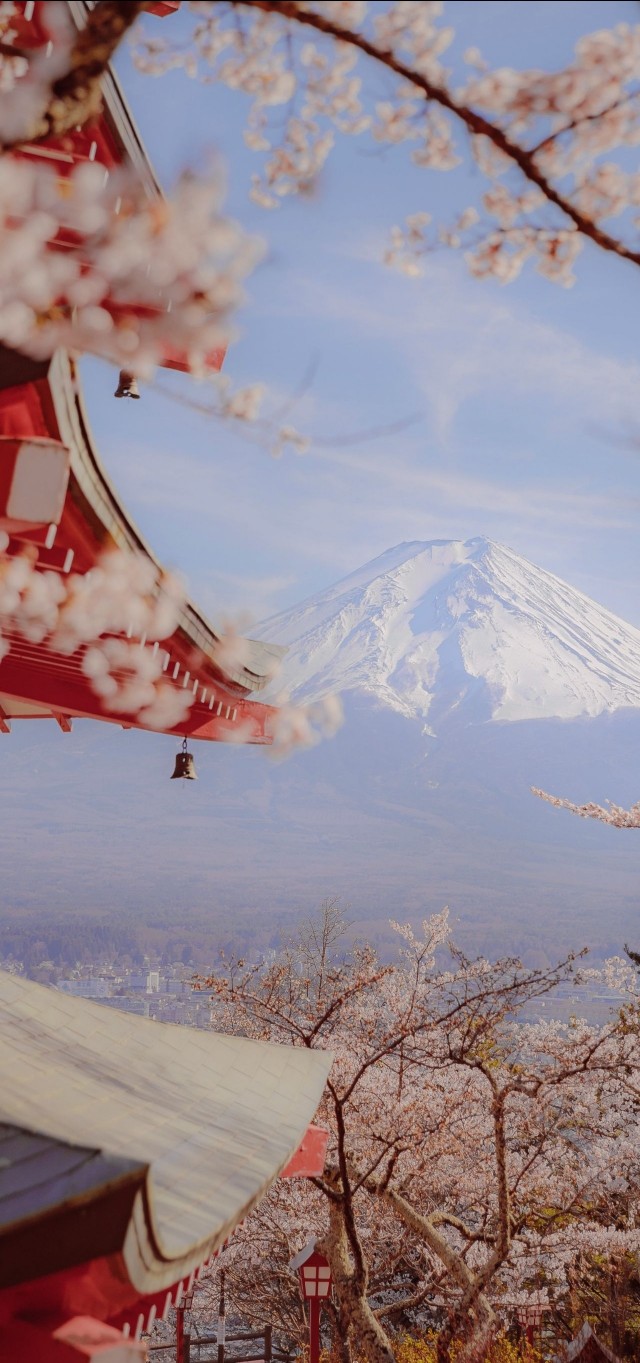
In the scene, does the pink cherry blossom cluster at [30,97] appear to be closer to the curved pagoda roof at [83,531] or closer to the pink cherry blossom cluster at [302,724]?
the curved pagoda roof at [83,531]

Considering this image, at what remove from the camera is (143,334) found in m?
1.96

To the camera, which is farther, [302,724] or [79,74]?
[302,724]

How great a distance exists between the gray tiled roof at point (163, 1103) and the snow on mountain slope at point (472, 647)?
9426 centimetres

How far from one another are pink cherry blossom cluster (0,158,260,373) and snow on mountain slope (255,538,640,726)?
319 ft

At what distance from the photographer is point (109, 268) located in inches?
73.4

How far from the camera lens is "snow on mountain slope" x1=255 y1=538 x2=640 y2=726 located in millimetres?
109812

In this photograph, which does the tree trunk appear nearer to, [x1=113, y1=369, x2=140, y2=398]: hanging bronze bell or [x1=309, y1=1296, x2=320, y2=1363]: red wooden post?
[x1=309, y1=1296, x2=320, y2=1363]: red wooden post

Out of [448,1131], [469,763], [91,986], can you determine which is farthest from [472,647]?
[448,1131]

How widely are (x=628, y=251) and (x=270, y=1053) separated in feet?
15.1

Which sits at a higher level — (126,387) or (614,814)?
(126,387)

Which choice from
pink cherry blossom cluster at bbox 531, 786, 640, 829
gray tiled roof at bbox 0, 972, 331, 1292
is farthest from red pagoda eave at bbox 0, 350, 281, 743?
pink cherry blossom cluster at bbox 531, 786, 640, 829

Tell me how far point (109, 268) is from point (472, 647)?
116 meters

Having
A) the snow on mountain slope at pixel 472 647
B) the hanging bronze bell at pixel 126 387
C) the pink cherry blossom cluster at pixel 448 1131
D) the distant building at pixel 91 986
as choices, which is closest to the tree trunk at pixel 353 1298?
the pink cherry blossom cluster at pixel 448 1131

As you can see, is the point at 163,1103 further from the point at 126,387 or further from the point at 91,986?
the point at 91,986
